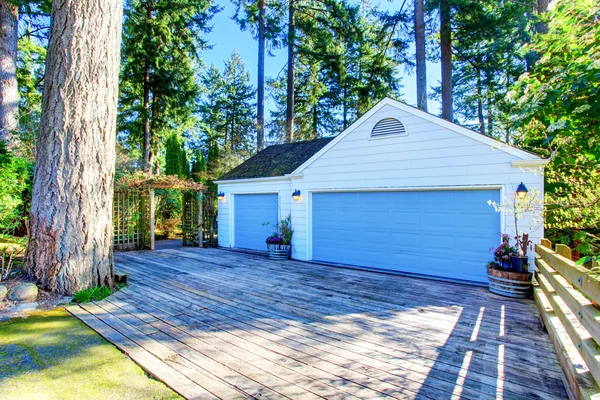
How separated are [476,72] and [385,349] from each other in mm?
14232

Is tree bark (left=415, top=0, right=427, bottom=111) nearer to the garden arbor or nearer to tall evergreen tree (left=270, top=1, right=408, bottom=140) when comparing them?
tall evergreen tree (left=270, top=1, right=408, bottom=140)

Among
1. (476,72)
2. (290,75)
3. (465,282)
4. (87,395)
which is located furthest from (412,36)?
(87,395)

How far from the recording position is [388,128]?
6.94 m

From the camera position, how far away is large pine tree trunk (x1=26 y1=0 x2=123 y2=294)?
15.6 ft

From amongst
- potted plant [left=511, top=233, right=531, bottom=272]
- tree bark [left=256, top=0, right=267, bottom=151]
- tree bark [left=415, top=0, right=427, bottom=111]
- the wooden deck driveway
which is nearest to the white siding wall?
potted plant [left=511, top=233, right=531, bottom=272]

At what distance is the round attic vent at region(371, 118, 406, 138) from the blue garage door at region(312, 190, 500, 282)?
4.50ft

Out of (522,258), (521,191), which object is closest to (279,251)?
(522,258)

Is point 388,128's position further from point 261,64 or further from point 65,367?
point 261,64

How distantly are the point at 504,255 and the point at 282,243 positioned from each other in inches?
206

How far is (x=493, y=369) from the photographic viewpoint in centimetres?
278

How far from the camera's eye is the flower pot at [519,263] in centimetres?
504

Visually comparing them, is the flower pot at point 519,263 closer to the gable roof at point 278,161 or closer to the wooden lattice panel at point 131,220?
the gable roof at point 278,161

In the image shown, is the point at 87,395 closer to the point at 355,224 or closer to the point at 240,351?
the point at 240,351

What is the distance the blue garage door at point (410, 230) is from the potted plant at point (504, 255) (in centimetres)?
47
